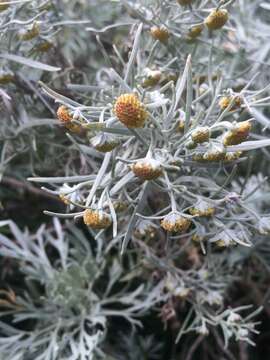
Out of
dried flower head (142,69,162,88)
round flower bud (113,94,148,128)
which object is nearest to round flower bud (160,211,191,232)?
round flower bud (113,94,148,128)

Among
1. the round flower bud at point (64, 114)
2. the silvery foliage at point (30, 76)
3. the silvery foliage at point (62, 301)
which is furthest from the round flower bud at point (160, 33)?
the silvery foliage at point (62, 301)

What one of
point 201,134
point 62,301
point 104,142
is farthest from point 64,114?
point 62,301

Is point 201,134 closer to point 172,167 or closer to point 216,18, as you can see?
point 172,167

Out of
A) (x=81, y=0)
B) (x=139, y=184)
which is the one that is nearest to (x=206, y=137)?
(x=139, y=184)

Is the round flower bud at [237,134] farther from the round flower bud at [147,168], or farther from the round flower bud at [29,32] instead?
the round flower bud at [29,32]

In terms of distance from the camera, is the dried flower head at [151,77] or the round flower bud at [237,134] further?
the dried flower head at [151,77]

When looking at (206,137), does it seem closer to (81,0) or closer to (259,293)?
(259,293)
